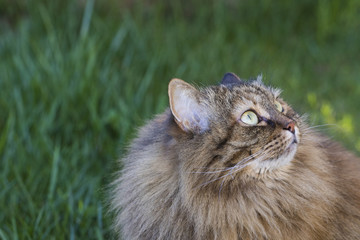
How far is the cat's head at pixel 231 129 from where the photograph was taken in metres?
2.13

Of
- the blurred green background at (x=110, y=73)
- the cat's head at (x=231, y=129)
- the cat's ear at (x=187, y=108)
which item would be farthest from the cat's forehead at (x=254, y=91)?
the blurred green background at (x=110, y=73)

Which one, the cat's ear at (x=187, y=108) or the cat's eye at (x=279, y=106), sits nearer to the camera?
the cat's ear at (x=187, y=108)

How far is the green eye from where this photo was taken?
2186mm

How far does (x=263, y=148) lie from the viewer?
83.6 inches

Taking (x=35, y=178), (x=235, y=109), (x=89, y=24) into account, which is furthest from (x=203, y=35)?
(x=235, y=109)

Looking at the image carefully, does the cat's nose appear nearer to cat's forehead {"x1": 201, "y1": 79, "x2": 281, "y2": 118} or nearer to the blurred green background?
cat's forehead {"x1": 201, "y1": 79, "x2": 281, "y2": 118}

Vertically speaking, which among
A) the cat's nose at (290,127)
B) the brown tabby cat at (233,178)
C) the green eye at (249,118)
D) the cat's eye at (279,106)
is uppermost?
the cat's eye at (279,106)

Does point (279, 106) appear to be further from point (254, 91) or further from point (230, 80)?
point (230, 80)

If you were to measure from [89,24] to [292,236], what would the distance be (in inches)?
117

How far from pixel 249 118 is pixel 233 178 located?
264 millimetres

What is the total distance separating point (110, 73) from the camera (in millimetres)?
4180

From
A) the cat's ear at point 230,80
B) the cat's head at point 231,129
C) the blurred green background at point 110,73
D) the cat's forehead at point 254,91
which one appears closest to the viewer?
the cat's head at point 231,129

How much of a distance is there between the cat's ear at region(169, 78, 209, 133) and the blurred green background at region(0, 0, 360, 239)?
77cm

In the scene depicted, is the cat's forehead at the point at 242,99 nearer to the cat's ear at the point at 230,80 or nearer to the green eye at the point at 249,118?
the green eye at the point at 249,118
